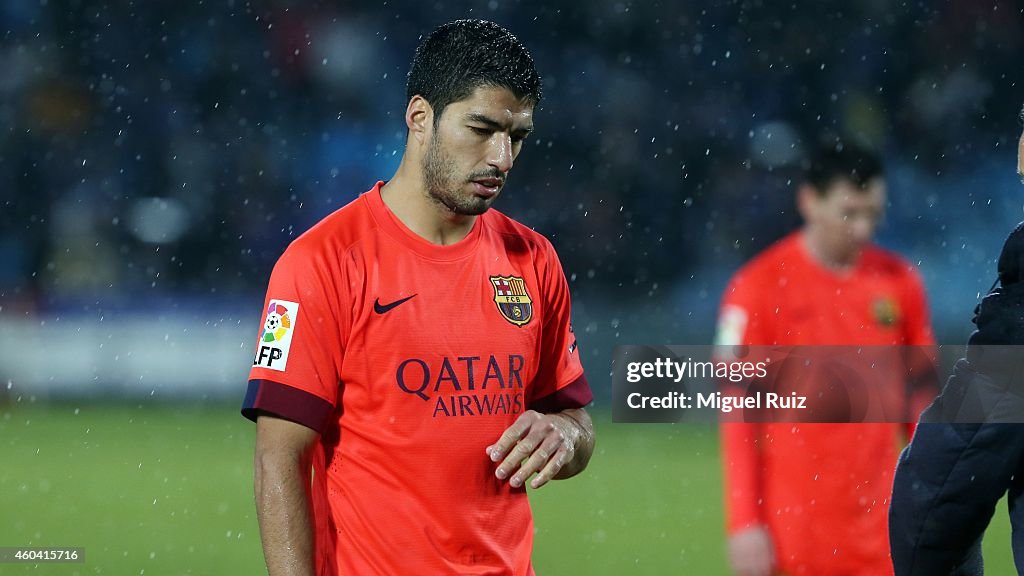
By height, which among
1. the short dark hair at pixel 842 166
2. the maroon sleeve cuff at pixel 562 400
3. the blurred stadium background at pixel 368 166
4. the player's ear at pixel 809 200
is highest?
the blurred stadium background at pixel 368 166

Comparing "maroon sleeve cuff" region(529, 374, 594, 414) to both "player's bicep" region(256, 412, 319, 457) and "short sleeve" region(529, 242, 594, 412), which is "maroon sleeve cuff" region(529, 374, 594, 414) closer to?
"short sleeve" region(529, 242, 594, 412)

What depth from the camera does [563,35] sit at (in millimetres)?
12703

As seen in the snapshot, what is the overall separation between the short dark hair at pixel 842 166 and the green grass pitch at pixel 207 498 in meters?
3.08

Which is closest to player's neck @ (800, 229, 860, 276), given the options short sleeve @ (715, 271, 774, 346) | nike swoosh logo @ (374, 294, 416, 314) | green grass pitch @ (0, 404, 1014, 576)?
short sleeve @ (715, 271, 774, 346)

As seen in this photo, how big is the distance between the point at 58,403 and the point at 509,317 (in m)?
9.08

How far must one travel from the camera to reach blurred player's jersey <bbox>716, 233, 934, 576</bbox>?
11.2 feet

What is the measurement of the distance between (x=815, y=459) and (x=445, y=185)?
5.45 ft

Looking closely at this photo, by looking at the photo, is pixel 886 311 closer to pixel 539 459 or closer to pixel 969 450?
pixel 969 450

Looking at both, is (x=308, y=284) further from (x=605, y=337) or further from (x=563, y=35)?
(x=563, y=35)

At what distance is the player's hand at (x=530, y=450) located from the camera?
215cm

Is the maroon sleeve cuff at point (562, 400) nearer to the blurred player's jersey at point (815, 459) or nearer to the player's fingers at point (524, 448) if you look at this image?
the player's fingers at point (524, 448)

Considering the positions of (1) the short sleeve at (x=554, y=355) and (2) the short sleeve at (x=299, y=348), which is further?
(1) the short sleeve at (x=554, y=355)

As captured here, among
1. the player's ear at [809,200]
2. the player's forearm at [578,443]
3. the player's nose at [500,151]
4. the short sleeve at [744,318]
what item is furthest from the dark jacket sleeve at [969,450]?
the player's nose at [500,151]

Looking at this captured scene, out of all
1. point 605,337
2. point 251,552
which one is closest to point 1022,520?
point 251,552
